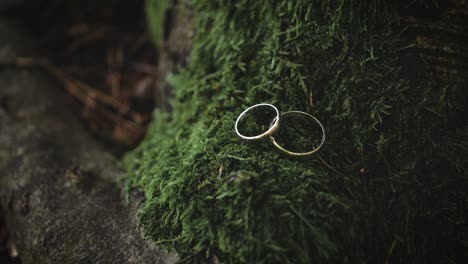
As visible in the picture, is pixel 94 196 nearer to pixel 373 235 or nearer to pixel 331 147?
pixel 331 147

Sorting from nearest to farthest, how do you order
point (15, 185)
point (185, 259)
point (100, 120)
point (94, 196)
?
point (185, 259) → point (94, 196) → point (15, 185) → point (100, 120)

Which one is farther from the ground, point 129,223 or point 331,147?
point 331,147

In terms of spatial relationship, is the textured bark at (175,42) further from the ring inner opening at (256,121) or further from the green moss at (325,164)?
the ring inner opening at (256,121)

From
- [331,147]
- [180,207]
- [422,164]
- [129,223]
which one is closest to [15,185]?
[129,223]

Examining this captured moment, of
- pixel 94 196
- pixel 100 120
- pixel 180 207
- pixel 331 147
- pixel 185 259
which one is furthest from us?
pixel 100 120

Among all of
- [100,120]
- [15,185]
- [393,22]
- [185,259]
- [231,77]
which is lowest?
[100,120]

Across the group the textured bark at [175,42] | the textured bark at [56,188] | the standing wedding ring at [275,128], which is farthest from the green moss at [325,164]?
the textured bark at [175,42]

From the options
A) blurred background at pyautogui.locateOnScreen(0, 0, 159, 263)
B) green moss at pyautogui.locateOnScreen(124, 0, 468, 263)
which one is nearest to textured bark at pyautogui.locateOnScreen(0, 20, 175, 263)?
green moss at pyautogui.locateOnScreen(124, 0, 468, 263)
